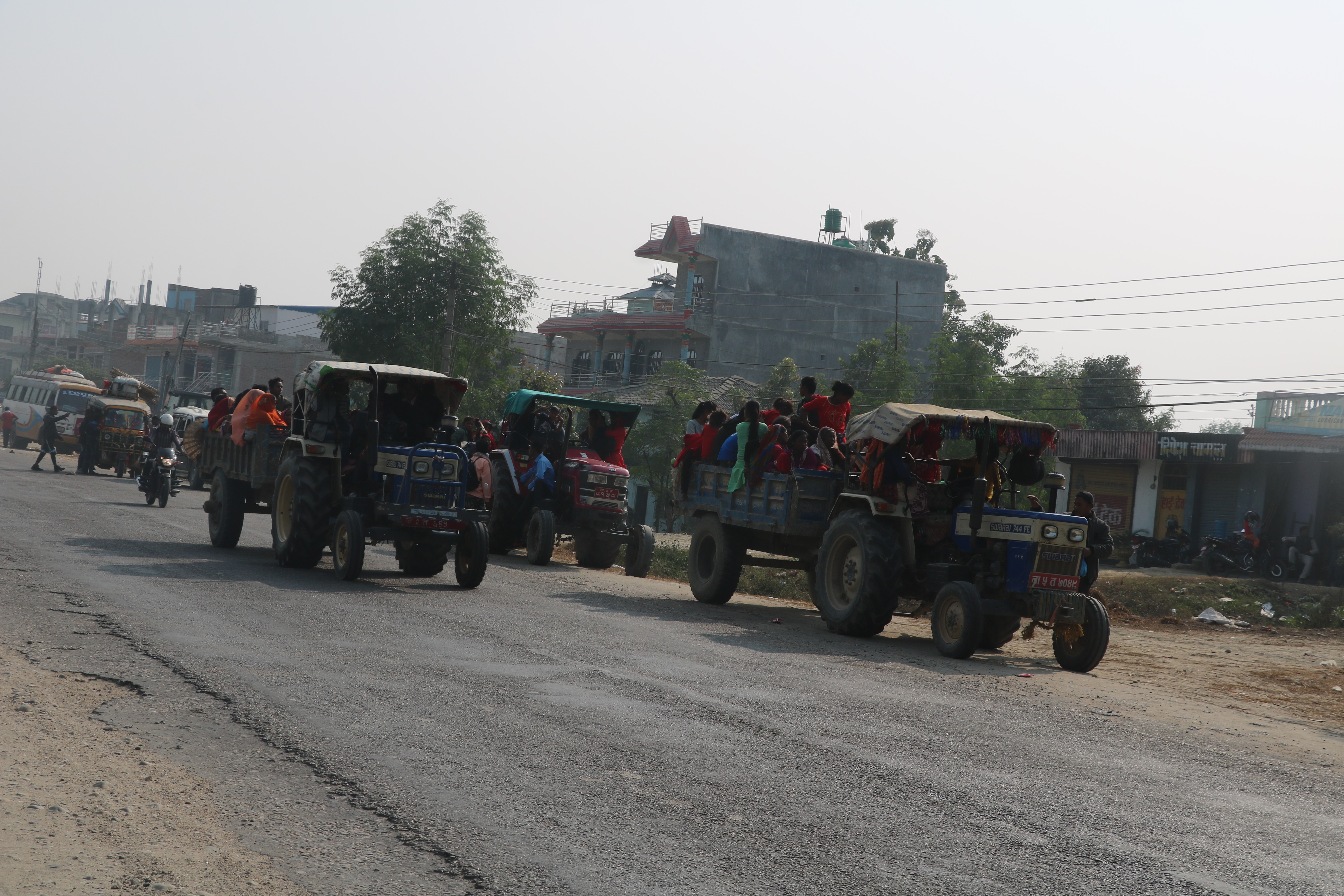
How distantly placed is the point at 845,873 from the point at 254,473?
12.5 m

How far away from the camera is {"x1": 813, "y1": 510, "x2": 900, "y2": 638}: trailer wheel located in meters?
12.5

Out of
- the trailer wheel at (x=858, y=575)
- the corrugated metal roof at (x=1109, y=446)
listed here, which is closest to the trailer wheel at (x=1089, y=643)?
the trailer wheel at (x=858, y=575)

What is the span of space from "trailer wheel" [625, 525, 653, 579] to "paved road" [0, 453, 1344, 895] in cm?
709

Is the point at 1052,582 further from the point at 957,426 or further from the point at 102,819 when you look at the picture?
the point at 102,819

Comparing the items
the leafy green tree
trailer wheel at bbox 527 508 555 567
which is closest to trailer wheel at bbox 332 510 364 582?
trailer wheel at bbox 527 508 555 567

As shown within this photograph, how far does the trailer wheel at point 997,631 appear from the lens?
1294 cm

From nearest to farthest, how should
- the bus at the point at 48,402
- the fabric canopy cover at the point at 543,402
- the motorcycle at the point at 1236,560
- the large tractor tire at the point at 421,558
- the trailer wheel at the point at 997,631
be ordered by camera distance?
1. the trailer wheel at the point at 997,631
2. the large tractor tire at the point at 421,558
3. the fabric canopy cover at the point at 543,402
4. the motorcycle at the point at 1236,560
5. the bus at the point at 48,402

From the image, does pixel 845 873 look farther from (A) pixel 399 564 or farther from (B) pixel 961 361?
(B) pixel 961 361

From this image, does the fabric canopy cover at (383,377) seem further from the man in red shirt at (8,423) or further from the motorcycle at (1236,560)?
the man in red shirt at (8,423)

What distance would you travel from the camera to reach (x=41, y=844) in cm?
480

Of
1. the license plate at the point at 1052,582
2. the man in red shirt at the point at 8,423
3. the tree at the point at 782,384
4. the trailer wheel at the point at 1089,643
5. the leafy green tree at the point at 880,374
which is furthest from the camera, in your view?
the man in red shirt at the point at 8,423

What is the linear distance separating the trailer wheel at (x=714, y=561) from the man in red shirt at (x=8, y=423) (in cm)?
4313

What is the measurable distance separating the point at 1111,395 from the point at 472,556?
49541 mm

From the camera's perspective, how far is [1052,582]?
38.4 feet
